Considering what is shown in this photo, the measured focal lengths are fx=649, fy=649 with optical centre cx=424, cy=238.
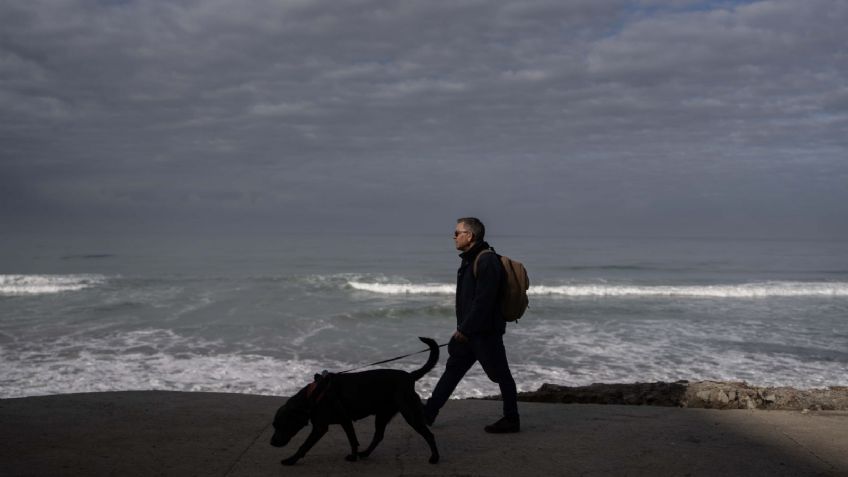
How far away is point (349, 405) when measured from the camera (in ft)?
13.6

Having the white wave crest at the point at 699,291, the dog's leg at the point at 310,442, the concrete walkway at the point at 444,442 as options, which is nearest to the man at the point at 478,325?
the concrete walkway at the point at 444,442

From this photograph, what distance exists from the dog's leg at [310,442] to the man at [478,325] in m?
1.05

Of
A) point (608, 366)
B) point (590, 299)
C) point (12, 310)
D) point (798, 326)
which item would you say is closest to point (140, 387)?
point (608, 366)

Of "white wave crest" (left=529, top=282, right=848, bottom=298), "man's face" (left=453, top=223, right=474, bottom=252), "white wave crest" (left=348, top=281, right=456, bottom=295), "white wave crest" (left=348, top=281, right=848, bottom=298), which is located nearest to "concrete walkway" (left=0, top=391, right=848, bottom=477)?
"man's face" (left=453, top=223, right=474, bottom=252)

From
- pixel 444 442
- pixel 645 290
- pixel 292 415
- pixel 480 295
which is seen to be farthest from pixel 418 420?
pixel 645 290

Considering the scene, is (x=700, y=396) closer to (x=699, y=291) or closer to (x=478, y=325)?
(x=478, y=325)

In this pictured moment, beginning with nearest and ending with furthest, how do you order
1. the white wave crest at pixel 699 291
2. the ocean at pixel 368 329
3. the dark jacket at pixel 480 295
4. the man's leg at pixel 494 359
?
the dark jacket at pixel 480 295 → the man's leg at pixel 494 359 → the ocean at pixel 368 329 → the white wave crest at pixel 699 291

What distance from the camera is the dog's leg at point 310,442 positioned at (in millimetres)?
4125

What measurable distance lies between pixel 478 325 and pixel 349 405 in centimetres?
118

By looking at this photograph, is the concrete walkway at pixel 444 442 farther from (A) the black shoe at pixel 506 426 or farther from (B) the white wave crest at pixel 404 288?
(B) the white wave crest at pixel 404 288

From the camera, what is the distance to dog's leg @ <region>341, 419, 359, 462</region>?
13.8 feet

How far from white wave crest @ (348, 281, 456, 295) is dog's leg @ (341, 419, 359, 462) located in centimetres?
1870

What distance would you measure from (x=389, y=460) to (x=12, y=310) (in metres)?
16.9

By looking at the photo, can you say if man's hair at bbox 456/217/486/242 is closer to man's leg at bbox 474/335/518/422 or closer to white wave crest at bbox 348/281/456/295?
man's leg at bbox 474/335/518/422
